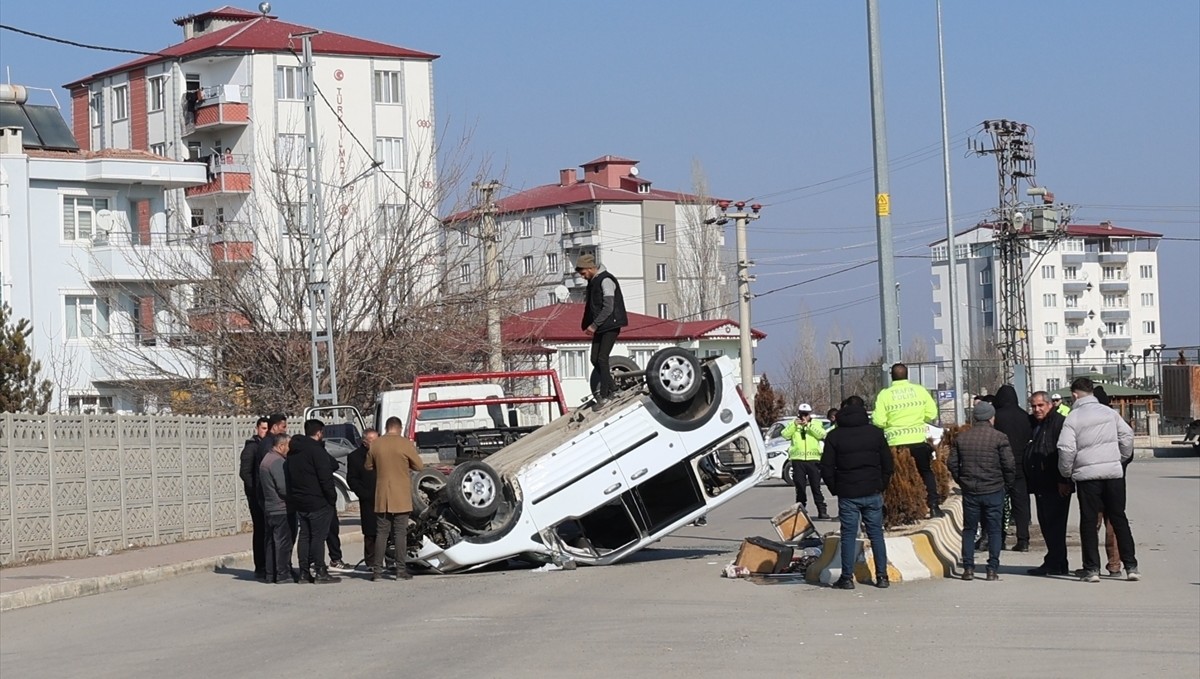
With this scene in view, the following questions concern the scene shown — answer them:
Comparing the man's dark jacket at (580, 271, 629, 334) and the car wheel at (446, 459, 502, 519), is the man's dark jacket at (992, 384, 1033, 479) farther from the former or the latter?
the car wheel at (446, 459, 502, 519)

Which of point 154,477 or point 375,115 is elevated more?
point 375,115

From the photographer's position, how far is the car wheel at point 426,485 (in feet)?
57.0

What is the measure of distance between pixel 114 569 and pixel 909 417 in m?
9.29

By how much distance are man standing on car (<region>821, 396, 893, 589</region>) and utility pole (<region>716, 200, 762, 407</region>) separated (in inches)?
1754

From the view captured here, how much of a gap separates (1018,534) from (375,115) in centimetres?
5915

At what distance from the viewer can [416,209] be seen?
40312 millimetres

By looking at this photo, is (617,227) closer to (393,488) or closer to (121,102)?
(121,102)

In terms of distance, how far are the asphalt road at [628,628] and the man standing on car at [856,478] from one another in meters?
0.35

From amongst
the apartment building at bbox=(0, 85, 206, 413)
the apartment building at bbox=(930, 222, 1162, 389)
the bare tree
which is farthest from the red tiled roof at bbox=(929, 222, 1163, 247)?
the apartment building at bbox=(0, 85, 206, 413)

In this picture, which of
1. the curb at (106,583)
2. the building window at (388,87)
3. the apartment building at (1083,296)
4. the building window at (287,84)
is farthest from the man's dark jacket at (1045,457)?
the apartment building at (1083,296)

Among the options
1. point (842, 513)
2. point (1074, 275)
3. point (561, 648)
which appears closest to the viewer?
point (561, 648)

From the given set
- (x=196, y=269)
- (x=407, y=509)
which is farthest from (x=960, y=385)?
(x=407, y=509)

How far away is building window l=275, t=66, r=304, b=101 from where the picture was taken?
2827 inches

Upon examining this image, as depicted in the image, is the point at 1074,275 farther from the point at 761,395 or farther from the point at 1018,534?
the point at 1018,534
